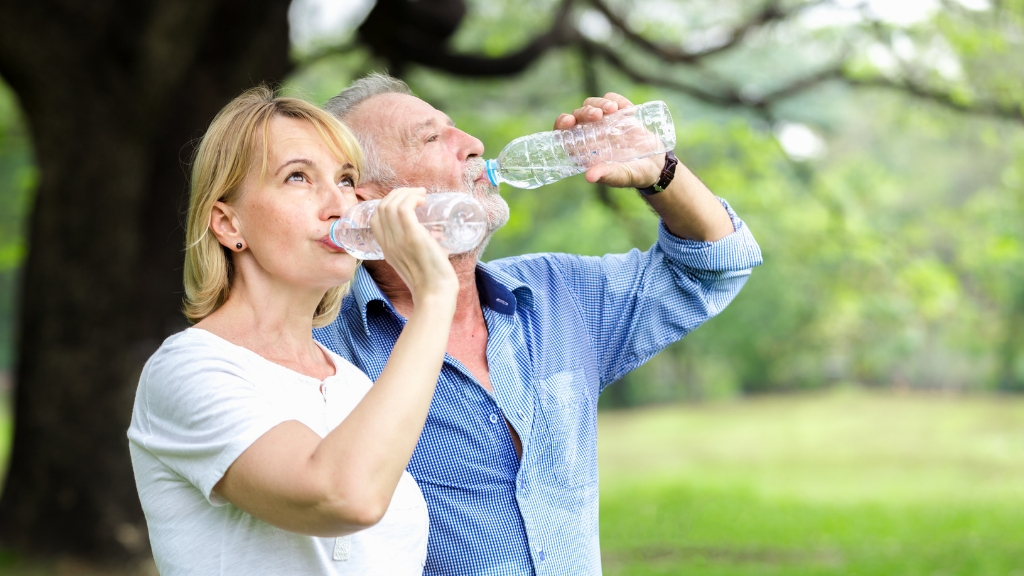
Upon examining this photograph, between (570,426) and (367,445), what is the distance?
1.02 meters

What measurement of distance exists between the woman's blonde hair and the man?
0.45 metres

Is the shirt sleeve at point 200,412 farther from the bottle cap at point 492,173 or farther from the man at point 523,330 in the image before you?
the bottle cap at point 492,173

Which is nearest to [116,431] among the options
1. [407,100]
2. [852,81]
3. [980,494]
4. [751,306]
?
[407,100]

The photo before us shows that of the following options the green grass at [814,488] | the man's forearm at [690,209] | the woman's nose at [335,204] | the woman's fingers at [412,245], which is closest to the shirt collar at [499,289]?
the man's forearm at [690,209]

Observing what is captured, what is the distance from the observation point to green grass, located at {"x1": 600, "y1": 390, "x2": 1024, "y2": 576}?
331 inches

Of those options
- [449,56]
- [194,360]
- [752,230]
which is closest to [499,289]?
[194,360]

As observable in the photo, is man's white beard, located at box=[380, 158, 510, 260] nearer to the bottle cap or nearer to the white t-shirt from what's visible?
the bottle cap

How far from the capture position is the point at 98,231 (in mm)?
5656

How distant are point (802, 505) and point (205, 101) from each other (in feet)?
28.7

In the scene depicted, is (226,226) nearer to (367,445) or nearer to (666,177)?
(367,445)

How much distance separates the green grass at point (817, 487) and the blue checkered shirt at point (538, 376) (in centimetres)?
540

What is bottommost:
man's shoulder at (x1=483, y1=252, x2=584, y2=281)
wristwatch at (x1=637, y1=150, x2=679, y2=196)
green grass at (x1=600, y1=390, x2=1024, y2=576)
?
green grass at (x1=600, y1=390, x2=1024, y2=576)

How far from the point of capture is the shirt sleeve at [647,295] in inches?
99.8

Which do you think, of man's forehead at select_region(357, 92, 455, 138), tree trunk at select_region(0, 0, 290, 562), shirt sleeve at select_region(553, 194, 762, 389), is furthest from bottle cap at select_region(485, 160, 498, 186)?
tree trunk at select_region(0, 0, 290, 562)
